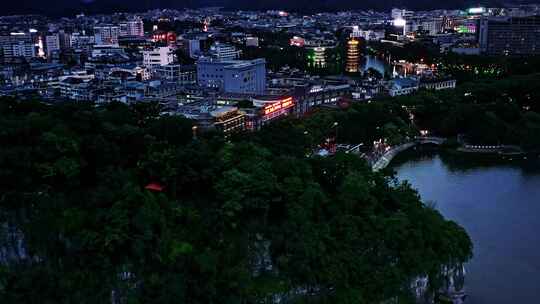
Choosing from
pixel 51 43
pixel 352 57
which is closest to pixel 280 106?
pixel 352 57

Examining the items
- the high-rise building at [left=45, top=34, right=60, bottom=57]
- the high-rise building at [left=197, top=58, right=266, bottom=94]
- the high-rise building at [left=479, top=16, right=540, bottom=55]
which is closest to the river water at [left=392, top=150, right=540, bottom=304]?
the high-rise building at [left=197, top=58, right=266, bottom=94]

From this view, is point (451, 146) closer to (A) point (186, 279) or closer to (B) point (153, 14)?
(A) point (186, 279)

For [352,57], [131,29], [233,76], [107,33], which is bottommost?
[233,76]

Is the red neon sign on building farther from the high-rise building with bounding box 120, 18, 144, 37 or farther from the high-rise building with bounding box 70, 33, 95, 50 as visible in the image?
the high-rise building with bounding box 120, 18, 144, 37

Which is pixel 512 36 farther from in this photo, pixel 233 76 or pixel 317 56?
pixel 233 76

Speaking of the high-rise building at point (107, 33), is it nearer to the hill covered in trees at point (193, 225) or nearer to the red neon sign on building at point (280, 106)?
the red neon sign on building at point (280, 106)

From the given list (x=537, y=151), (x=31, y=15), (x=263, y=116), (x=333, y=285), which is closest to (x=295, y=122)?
(x=263, y=116)

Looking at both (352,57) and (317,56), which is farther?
(317,56)
